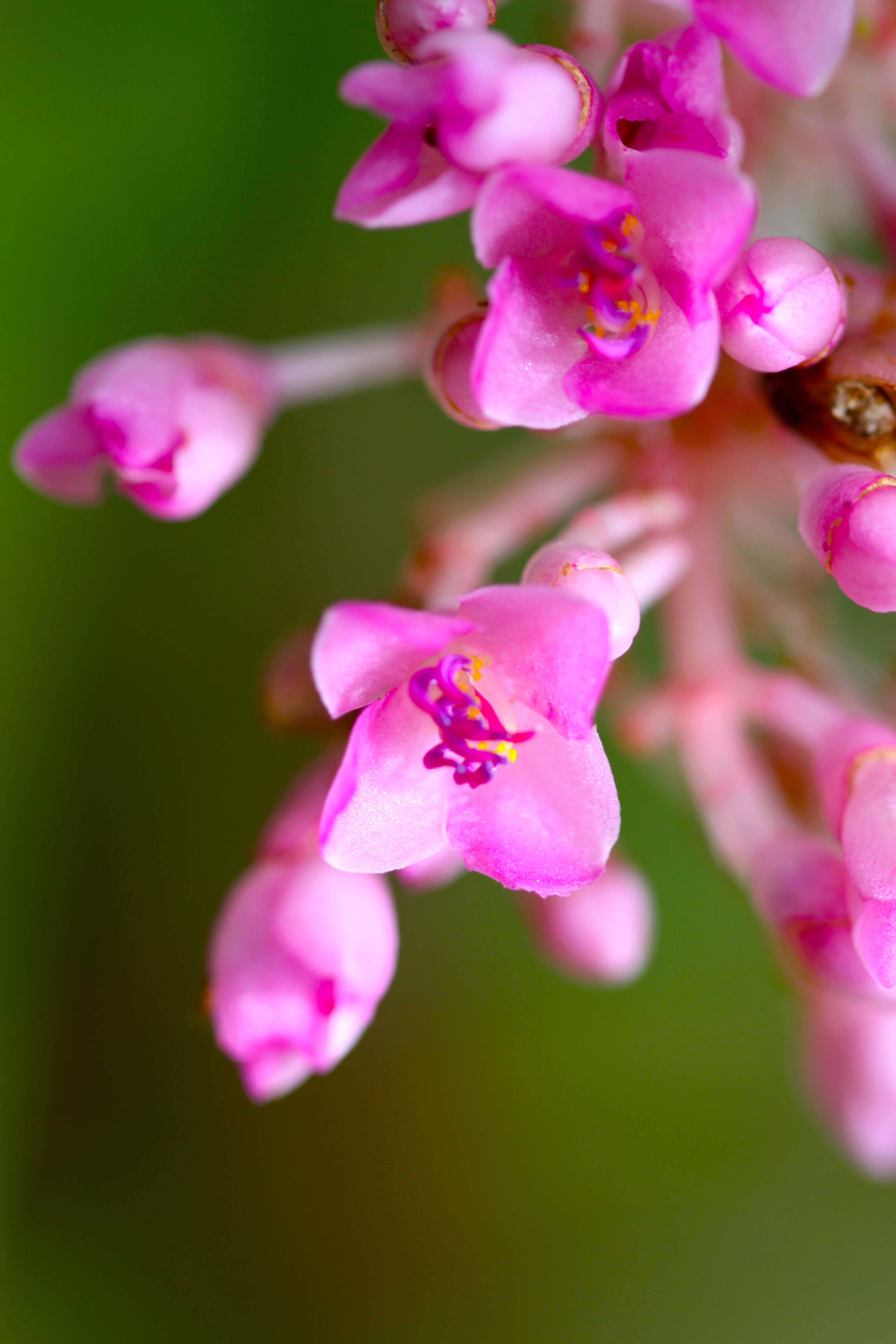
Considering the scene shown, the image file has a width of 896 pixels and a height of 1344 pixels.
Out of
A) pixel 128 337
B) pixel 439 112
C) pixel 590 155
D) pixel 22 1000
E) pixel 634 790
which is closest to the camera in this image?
pixel 439 112

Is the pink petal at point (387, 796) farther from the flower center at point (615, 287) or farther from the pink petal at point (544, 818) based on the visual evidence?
the flower center at point (615, 287)

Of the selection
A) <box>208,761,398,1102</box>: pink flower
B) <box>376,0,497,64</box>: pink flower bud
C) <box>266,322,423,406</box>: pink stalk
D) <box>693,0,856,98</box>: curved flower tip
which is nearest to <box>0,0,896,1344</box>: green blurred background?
<box>266,322,423,406</box>: pink stalk

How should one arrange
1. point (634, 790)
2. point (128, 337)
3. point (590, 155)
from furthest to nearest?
1. point (634, 790)
2. point (128, 337)
3. point (590, 155)

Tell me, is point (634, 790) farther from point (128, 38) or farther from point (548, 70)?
point (548, 70)

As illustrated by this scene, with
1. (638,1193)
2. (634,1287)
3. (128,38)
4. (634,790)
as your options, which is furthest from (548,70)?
(634,1287)

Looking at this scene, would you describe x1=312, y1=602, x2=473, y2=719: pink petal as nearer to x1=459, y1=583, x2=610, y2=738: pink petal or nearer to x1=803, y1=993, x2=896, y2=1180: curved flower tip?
x1=459, y1=583, x2=610, y2=738: pink petal
